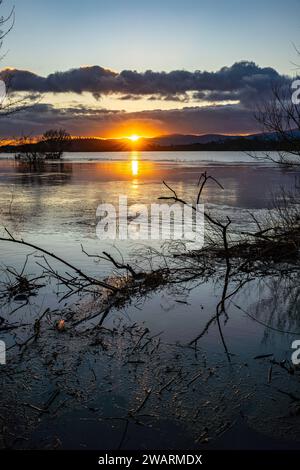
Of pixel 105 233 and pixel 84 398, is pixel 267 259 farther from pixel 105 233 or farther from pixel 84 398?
pixel 84 398

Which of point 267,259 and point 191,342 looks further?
point 267,259

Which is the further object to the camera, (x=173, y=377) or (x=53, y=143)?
(x=53, y=143)

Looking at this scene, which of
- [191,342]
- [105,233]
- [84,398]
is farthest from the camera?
[105,233]

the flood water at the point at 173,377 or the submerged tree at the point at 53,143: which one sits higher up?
the submerged tree at the point at 53,143

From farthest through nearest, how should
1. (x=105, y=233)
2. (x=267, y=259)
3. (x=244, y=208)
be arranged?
(x=244, y=208) → (x=105, y=233) → (x=267, y=259)

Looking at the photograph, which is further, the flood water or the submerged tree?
the submerged tree

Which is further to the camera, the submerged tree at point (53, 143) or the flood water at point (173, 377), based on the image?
the submerged tree at point (53, 143)

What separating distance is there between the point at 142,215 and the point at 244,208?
155 inches

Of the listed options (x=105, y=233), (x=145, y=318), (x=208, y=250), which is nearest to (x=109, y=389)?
(x=145, y=318)

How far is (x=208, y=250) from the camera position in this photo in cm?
921

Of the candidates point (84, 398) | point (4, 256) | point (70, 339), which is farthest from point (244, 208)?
point (84, 398)

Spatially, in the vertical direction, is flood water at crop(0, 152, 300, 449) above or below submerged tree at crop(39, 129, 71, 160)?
below
